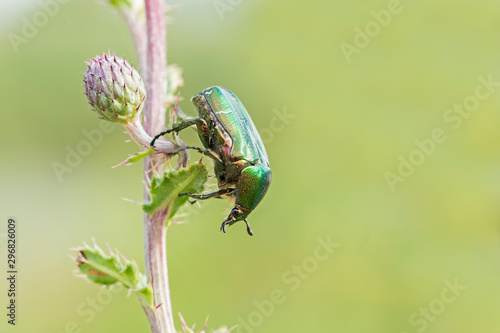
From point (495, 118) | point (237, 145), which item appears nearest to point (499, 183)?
point (495, 118)

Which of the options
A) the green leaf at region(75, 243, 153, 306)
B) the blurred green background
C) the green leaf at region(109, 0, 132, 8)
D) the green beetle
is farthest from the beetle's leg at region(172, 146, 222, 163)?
the blurred green background

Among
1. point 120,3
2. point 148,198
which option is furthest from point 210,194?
point 120,3

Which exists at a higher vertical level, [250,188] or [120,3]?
[120,3]

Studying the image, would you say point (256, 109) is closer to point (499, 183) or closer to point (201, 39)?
point (201, 39)

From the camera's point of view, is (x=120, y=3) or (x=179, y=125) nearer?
(x=179, y=125)

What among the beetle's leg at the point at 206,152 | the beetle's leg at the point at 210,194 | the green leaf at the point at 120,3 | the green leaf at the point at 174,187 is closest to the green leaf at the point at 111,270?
the green leaf at the point at 174,187

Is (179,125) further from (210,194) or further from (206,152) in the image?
(210,194)

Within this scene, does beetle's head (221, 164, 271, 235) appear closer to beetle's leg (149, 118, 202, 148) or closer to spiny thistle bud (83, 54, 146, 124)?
beetle's leg (149, 118, 202, 148)
